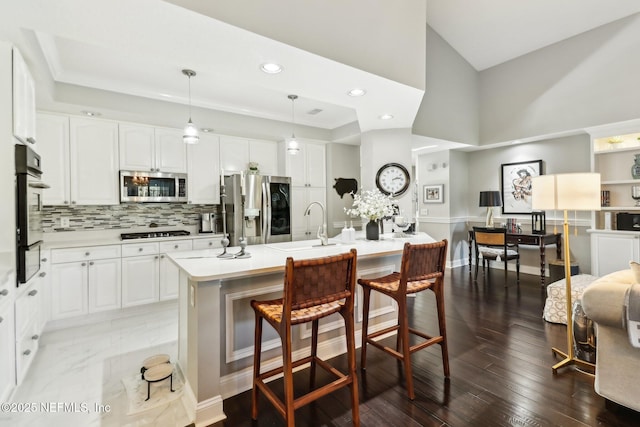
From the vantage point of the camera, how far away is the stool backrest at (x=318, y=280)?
150 centimetres

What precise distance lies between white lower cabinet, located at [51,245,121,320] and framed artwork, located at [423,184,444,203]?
541 centimetres

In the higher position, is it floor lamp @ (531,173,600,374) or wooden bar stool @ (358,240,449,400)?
floor lamp @ (531,173,600,374)

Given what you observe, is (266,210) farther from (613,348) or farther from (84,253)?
(613,348)

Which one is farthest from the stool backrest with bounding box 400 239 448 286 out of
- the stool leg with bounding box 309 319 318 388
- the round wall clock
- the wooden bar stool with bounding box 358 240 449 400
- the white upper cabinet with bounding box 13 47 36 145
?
the white upper cabinet with bounding box 13 47 36 145

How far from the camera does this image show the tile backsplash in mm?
3708

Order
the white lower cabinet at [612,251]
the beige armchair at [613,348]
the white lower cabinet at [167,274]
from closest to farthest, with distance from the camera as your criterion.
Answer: the beige armchair at [613,348] < the white lower cabinet at [167,274] < the white lower cabinet at [612,251]

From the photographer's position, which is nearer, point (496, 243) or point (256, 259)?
point (256, 259)

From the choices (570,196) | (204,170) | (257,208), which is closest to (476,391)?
(570,196)

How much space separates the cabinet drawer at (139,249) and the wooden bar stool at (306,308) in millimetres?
2541

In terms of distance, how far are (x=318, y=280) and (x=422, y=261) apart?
0.85 meters

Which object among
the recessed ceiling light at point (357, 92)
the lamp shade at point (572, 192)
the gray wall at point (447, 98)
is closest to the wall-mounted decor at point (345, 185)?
the gray wall at point (447, 98)

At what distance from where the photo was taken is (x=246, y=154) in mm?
4797

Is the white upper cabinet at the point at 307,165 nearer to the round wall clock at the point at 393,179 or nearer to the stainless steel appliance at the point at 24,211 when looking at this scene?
the round wall clock at the point at 393,179

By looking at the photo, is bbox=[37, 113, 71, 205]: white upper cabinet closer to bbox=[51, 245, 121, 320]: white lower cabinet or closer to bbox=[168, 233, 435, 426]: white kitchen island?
bbox=[51, 245, 121, 320]: white lower cabinet
